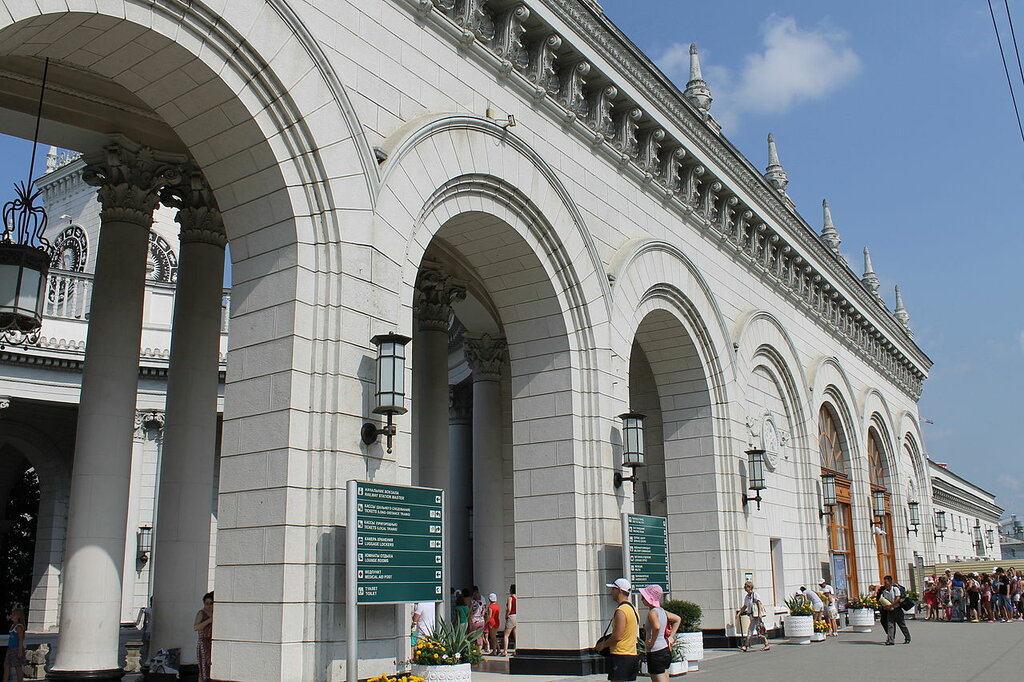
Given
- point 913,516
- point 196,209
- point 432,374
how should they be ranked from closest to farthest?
point 196,209
point 432,374
point 913,516

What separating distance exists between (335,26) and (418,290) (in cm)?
883

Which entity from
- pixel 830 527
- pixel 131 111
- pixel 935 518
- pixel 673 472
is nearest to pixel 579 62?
pixel 131 111

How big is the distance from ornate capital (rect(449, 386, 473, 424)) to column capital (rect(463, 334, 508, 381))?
5.19 meters

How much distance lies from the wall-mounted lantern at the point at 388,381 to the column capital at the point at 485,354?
39.9ft

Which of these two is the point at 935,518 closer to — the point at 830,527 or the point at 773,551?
the point at 830,527

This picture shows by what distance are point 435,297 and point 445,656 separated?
9798mm

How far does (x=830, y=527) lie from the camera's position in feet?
84.8

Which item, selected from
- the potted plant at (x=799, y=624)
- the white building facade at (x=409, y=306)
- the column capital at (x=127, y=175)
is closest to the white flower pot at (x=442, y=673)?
the white building facade at (x=409, y=306)

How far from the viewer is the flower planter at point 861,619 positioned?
23.8 metres

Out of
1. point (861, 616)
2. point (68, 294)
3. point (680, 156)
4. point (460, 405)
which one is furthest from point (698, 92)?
point (68, 294)

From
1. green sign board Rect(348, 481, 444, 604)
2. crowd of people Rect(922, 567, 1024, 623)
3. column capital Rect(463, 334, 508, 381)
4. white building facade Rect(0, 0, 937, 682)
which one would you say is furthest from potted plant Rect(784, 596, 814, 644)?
green sign board Rect(348, 481, 444, 604)

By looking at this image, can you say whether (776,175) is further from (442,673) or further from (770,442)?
(442,673)

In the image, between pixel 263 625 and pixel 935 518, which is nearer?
pixel 263 625

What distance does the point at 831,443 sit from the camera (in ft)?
91.4
